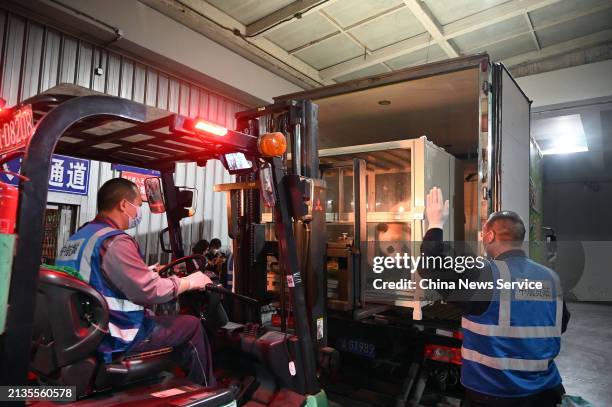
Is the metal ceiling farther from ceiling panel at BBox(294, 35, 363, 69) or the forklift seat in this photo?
the forklift seat

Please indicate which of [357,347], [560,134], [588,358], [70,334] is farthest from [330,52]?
[70,334]

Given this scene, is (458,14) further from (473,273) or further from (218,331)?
(218,331)

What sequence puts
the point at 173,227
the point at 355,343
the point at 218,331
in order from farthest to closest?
the point at 355,343
the point at 173,227
the point at 218,331

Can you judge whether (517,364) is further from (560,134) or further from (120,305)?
(560,134)

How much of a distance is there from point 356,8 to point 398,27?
0.91 meters

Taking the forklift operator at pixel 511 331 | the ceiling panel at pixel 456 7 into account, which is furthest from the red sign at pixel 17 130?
the ceiling panel at pixel 456 7

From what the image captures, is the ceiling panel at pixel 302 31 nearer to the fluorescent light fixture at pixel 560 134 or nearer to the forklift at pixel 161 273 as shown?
the forklift at pixel 161 273

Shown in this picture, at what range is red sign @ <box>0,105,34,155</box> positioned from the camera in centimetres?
187

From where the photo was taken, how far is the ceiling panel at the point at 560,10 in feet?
20.9

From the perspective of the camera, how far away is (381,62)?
839 cm

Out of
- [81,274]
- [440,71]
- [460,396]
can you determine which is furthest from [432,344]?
[81,274]

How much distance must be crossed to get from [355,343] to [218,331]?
1787 millimetres

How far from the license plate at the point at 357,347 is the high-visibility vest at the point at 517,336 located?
77.4 inches

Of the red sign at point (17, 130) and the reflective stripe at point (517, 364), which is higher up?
the red sign at point (17, 130)
